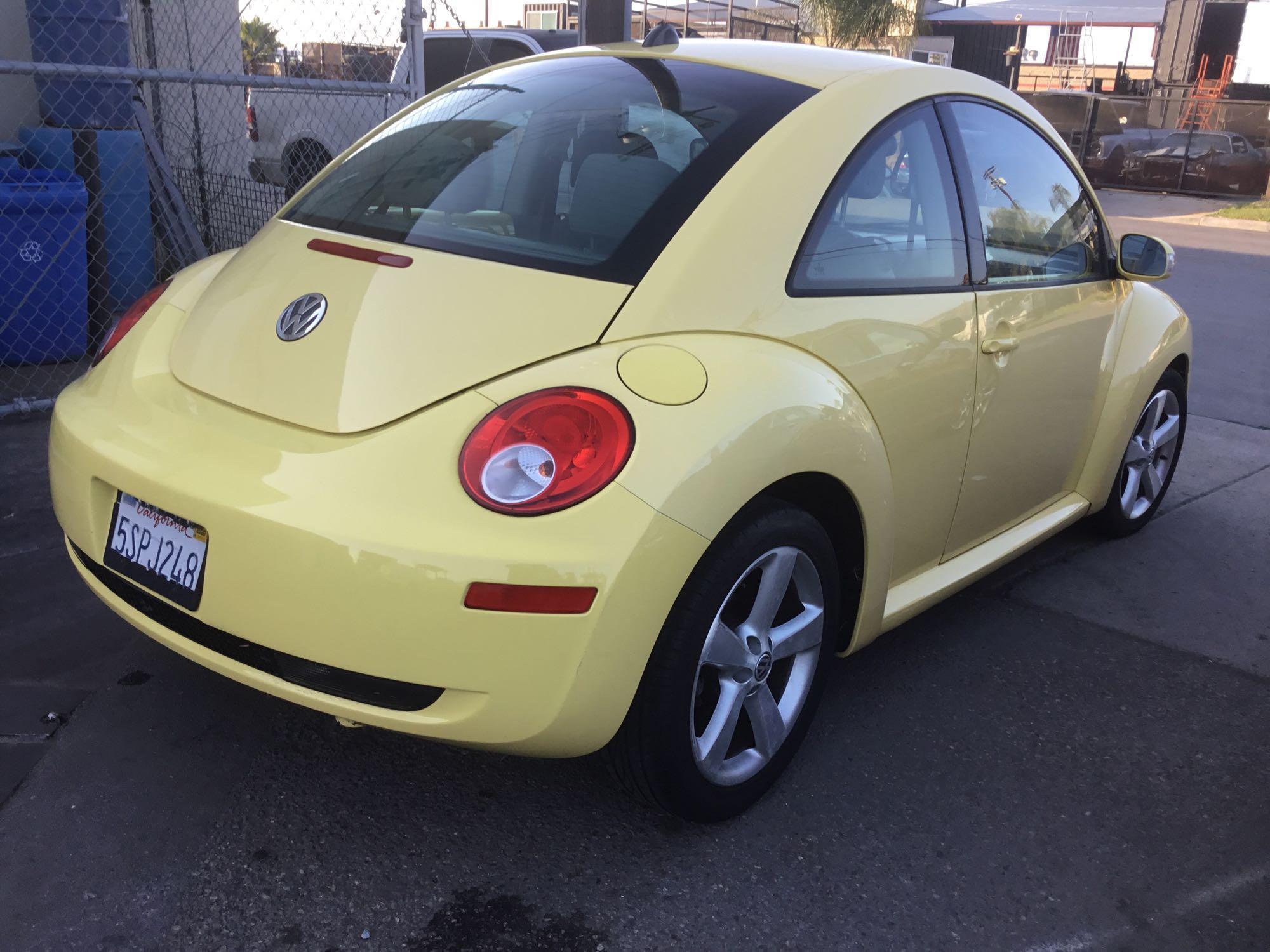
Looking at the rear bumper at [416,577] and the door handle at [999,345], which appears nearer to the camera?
the rear bumper at [416,577]

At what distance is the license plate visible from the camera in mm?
2127

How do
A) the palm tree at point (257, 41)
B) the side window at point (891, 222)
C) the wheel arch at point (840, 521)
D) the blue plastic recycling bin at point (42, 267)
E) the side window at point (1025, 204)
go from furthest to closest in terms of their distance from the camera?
the palm tree at point (257, 41) → the blue plastic recycling bin at point (42, 267) → the side window at point (1025, 204) → the side window at point (891, 222) → the wheel arch at point (840, 521)

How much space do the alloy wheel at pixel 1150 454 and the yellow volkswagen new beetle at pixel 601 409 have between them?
1067mm

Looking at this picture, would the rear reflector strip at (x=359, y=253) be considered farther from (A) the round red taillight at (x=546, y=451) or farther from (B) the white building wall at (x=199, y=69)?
(B) the white building wall at (x=199, y=69)

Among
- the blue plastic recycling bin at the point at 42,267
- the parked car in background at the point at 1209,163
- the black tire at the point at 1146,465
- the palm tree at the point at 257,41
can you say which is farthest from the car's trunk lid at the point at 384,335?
the parked car in background at the point at 1209,163

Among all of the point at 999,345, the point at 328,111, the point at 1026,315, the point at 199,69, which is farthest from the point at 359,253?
the point at 328,111

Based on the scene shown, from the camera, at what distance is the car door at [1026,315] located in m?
3.02

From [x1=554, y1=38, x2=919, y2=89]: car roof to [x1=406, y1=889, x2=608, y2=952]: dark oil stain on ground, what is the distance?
1963 mm

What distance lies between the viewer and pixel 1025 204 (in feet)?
10.9

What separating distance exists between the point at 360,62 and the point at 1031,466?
654cm

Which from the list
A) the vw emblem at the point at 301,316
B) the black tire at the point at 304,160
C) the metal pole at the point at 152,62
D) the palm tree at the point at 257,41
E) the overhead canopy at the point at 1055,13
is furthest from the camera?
the overhead canopy at the point at 1055,13

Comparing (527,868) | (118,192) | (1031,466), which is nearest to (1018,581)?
(1031,466)

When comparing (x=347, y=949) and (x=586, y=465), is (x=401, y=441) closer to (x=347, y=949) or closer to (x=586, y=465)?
(x=586, y=465)

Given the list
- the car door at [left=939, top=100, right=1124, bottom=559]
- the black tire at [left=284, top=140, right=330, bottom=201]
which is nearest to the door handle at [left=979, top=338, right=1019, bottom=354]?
the car door at [left=939, top=100, right=1124, bottom=559]
